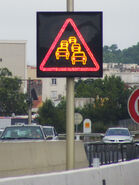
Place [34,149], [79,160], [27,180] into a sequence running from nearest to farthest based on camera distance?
[27,180]
[34,149]
[79,160]

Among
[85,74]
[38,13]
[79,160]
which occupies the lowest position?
[79,160]

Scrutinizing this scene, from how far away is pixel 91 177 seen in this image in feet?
39.5

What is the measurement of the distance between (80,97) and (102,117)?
36481 mm

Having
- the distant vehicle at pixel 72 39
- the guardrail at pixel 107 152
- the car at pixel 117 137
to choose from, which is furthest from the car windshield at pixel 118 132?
the distant vehicle at pixel 72 39

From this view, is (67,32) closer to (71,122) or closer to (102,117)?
(71,122)

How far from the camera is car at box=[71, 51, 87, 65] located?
14203mm

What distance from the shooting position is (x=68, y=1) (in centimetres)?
1491

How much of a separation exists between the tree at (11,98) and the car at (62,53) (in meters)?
105

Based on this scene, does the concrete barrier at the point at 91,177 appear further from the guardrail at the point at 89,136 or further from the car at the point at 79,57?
the guardrail at the point at 89,136

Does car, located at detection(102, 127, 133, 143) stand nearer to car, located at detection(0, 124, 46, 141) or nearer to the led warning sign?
car, located at detection(0, 124, 46, 141)

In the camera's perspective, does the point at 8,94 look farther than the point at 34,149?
Yes

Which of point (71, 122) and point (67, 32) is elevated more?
point (67, 32)

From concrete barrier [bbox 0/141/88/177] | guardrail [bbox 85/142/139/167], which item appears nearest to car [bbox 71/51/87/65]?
concrete barrier [bbox 0/141/88/177]

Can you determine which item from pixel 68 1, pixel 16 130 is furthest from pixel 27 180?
pixel 16 130
